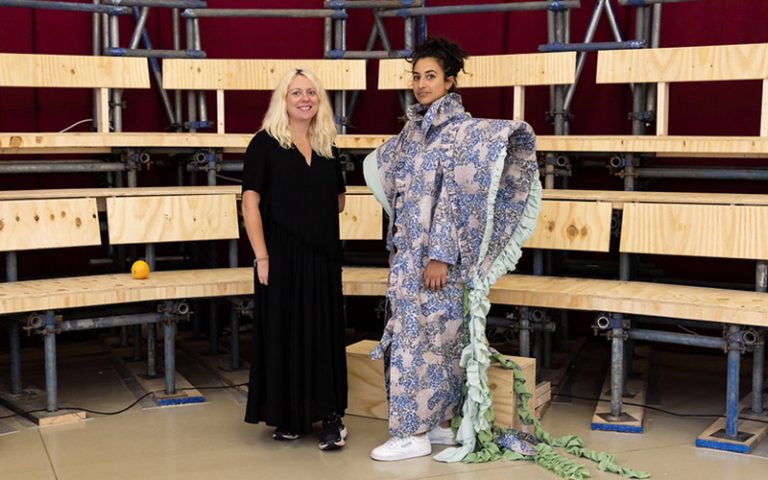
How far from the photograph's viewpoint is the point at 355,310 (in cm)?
609

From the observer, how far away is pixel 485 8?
210 inches

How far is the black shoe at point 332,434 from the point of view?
12.2ft

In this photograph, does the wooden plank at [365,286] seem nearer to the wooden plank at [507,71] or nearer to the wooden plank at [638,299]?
the wooden plank at [638,299]

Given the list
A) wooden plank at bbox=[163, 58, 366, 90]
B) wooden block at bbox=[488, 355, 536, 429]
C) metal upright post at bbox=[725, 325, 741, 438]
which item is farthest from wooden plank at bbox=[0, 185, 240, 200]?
metal upright post at bbox=[725, 325, 741, 438]

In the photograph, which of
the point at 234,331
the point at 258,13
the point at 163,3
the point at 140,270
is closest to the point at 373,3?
the point at 258,13

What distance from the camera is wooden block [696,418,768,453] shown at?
3709 mm

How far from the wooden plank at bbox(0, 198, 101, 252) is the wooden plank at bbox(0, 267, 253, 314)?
18 centimetres

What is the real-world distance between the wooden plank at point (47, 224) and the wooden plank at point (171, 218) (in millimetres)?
110

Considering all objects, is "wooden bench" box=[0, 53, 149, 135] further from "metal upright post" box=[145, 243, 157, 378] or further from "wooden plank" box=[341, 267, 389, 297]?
"wooden plank" box=[341, 267, 389, 297]

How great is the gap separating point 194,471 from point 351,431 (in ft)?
2.33

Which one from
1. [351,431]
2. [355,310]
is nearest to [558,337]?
[355,310]

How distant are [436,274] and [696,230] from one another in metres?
1.25

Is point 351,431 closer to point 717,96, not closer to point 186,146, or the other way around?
point 186,146

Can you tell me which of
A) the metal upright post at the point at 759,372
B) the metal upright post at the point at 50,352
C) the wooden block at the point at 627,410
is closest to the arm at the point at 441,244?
the wooden block at the point at 627,410
